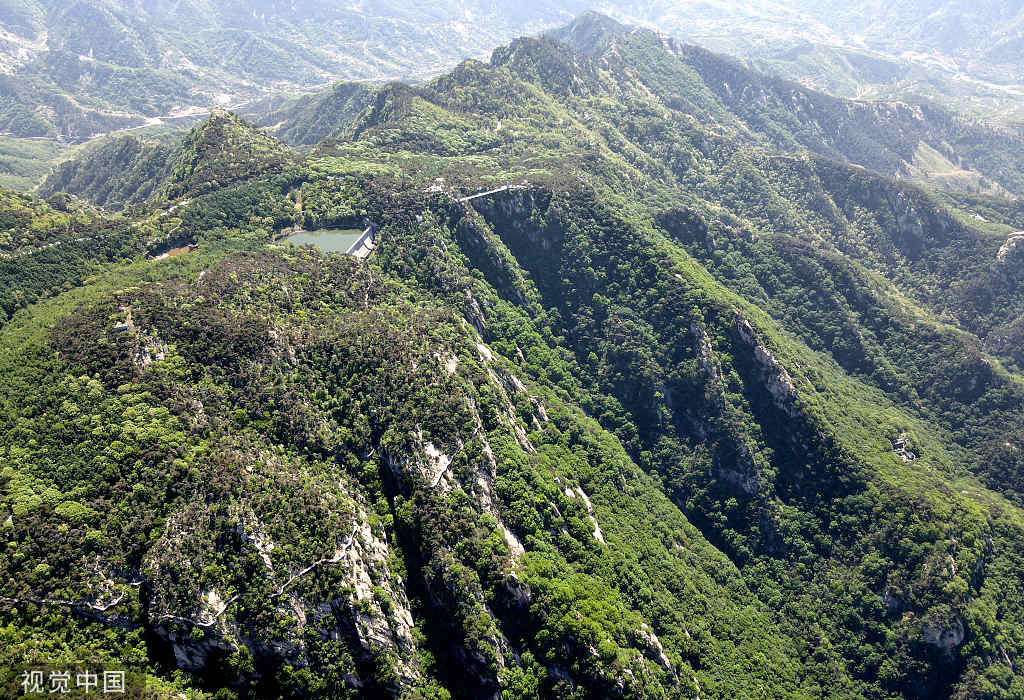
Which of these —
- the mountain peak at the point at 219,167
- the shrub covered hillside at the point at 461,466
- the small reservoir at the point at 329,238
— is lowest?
the shrub covered hillside at the point at 461,466

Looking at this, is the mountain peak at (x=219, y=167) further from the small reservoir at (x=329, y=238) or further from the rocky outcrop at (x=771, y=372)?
the rocky outcrop at (x=771, y=372)

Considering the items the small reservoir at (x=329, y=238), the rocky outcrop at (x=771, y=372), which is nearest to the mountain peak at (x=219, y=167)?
the small reservoir at (x=329, y=238)

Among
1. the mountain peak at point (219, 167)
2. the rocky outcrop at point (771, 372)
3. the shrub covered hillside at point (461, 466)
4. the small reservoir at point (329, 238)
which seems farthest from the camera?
the mountain peak at point (219, 167)

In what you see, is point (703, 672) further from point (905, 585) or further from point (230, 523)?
point (230, 523)

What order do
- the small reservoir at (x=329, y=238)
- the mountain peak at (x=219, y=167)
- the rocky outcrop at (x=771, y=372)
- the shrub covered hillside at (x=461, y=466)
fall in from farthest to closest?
the mountain peak at (x=219, y=167) < the small reservoir at (x=329, y=238) < the rocky outcrop at (x=771, y=372) < the shrub covered hillside at (x=461, y=466)

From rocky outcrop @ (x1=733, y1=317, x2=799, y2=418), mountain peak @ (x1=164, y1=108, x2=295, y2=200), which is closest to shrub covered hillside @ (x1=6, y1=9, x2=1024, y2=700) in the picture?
rocky outcrop @ (x1=733, y1=317, x2=799, y2=418)

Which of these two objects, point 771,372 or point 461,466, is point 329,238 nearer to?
point 461,466

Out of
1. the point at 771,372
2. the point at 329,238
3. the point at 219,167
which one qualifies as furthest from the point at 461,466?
the point at 219,167
